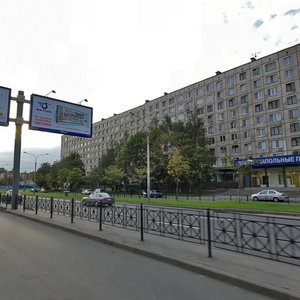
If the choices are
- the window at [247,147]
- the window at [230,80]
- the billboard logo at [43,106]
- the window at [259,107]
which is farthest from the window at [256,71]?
the billboard logo at [43,106]

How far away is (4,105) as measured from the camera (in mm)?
20531

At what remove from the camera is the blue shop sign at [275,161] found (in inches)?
1929

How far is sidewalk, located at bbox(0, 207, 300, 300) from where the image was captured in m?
5.09

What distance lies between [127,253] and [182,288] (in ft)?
9.83

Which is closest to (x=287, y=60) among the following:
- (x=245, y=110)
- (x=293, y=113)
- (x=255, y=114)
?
(x=293, y=113)

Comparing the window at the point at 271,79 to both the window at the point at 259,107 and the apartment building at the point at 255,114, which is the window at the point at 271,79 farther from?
the window at the point at 259,107

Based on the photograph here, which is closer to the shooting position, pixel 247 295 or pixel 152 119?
pixel 247 295

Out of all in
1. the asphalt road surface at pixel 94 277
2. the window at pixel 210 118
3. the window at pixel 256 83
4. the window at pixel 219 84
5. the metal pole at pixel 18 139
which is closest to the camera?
the asphalt road surface at pixel 94 277

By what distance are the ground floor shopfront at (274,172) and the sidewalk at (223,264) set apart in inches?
1646

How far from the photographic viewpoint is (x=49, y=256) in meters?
7.54

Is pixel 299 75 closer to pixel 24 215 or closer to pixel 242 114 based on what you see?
pixel 242 114

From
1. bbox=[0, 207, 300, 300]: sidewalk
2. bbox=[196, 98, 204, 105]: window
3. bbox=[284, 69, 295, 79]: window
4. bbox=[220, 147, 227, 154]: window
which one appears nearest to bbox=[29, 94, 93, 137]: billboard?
bbox=[0, 207, 300, 300]: sidewalk

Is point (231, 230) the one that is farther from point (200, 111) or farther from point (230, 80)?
point (200, 111)

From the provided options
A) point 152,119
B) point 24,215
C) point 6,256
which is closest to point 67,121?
point 24,215
